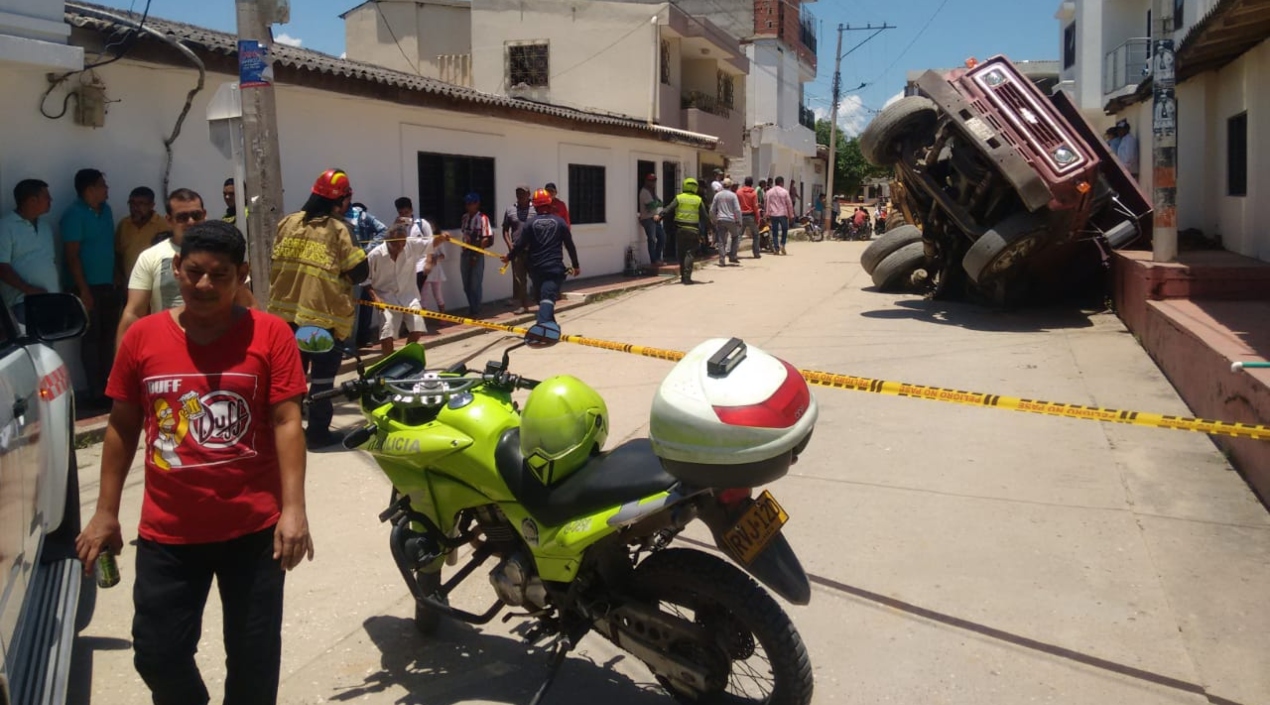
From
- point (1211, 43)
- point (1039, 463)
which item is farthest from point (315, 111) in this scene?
point (1211, 43)

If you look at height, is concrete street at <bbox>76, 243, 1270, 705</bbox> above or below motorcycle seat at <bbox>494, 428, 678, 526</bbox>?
below

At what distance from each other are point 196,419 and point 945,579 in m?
3.08

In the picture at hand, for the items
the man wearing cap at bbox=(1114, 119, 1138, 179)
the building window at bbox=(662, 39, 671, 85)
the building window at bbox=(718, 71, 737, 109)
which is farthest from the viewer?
the building window at bbox=(718, 71, 737, 109)

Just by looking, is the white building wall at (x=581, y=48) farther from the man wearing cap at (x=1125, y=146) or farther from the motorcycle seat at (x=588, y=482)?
the motorcycle seat at (x=588, y=482)

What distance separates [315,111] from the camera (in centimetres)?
1035

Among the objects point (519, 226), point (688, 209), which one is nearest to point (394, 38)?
point (688, 209)

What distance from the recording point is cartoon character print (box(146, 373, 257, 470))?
2.71 m

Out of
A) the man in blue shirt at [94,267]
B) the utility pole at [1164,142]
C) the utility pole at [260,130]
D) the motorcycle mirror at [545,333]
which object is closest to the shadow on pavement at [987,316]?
the utility pole at [1164,142]

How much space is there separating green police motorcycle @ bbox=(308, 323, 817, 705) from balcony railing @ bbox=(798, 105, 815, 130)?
1652 inches

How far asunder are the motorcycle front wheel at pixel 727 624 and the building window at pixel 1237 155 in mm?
10845

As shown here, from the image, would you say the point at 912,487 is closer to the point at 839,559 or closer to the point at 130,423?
the point at 839,559

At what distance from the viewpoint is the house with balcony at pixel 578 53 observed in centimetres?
2281

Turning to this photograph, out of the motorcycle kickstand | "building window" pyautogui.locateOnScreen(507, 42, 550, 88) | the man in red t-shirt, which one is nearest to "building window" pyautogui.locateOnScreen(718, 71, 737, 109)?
"building window" pyautogui.locateOnScreen(507, 42, 550, 88)

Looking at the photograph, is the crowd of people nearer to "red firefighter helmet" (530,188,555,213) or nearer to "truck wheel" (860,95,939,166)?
"red firefighter helmet" (530,188,555,213)
